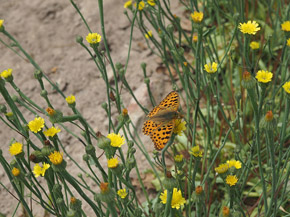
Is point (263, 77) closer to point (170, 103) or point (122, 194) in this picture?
point (170, 103)

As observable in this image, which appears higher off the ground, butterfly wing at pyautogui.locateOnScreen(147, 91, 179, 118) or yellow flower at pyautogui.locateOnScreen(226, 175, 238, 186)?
butterfly wing at pyautogui.locateOnScreen(147, 91, 179, 118)

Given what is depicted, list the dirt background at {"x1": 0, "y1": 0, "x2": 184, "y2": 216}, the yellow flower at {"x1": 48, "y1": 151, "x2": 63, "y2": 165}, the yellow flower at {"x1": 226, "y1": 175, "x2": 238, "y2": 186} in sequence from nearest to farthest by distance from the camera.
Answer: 1. the yellow flower at {"x1": 48, "y1": 151, "x2": 63, "y2": 165}
2. the yellow flower at {"x1": 226, "y1": 175, "x2": 238, "y2": 186}
3. the dirt background at {"x1": 0, "y1": 0, "x2": 184, "y2": 216}

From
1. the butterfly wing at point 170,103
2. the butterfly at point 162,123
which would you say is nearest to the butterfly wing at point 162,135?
the butterfly at point 162,123

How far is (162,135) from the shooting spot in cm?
142

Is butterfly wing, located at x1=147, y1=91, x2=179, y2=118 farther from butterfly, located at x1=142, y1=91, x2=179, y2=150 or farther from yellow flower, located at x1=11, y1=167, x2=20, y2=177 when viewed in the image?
yellow flower, located at x1=11, y1=167, x2=20, y2=177

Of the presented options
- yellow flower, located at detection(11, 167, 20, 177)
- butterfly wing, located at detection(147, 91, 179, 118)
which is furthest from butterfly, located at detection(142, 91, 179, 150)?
yellow flower, located at detection(11, 167, 20, 177)

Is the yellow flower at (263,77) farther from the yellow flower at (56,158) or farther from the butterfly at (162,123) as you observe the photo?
the yellow flower at (56,158)

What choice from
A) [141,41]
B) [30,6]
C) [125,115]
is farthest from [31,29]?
[125,115]

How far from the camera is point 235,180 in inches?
54.7

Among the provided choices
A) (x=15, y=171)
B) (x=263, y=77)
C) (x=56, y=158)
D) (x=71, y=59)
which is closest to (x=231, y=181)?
(x=263, y=77)

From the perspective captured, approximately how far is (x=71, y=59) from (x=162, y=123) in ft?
6.10

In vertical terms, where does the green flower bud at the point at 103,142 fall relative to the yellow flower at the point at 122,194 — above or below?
above

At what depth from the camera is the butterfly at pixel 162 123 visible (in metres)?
1.40

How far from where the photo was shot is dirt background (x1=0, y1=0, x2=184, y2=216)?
2.69 metres
